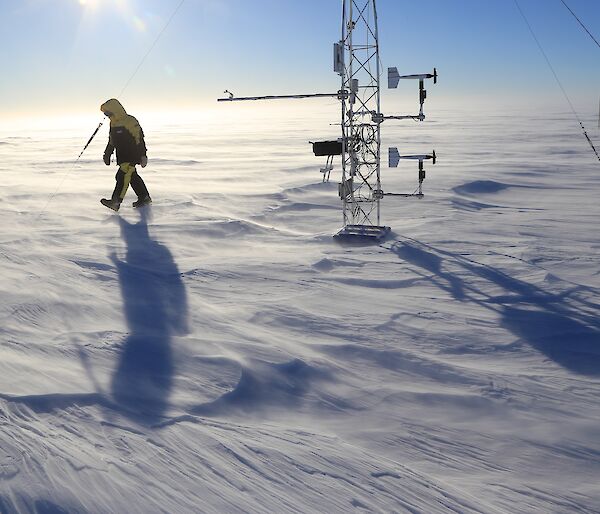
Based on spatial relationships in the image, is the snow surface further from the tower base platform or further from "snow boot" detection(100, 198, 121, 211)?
"snow boot" detection(100, 198, 121, 211)

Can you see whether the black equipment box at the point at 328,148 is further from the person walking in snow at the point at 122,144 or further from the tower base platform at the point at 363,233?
the person walking in snow at the point at 122,144

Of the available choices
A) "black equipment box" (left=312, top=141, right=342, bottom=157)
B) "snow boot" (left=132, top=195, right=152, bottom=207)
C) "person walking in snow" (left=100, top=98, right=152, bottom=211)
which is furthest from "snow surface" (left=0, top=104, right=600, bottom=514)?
"snow boot" (left=132, top=195, right=152, bottom=207)

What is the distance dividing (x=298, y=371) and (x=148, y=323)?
1.46 m

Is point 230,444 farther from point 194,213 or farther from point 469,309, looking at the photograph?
point 194,213

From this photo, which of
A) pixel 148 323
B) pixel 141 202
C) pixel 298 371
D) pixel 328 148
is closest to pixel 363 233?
pixel 328 148

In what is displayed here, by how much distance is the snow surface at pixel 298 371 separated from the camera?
228cm

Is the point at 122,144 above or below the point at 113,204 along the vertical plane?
above

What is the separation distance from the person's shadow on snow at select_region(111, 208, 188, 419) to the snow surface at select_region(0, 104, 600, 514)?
20mm

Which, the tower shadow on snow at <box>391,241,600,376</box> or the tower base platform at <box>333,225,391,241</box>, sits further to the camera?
the tower base platform at <box>333,225,391,241</box>

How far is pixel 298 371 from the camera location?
3338mm

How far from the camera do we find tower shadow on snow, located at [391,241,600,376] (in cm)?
366

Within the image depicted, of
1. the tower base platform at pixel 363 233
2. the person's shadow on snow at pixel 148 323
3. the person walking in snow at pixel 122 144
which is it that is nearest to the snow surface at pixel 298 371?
the person's shadow on snow at pixel 148 323

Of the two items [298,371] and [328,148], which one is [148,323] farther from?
Answer: [328,148]

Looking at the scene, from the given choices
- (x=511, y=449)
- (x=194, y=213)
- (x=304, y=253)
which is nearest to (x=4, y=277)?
(x=304, y=253)
